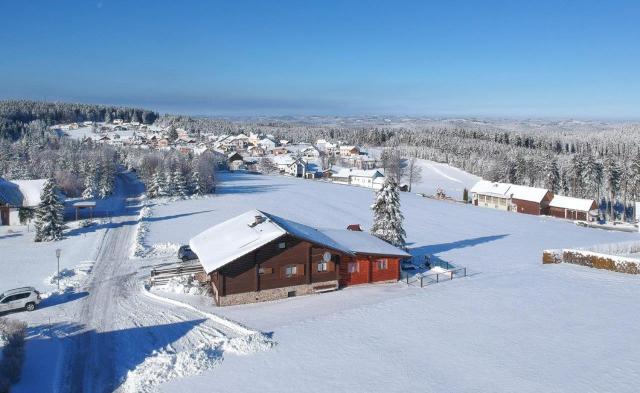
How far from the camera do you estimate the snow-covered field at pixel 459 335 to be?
15633 millimetres

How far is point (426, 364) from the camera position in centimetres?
1689

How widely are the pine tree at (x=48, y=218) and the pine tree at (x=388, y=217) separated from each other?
86.6ft

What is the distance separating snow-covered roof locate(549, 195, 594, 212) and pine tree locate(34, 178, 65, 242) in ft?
212

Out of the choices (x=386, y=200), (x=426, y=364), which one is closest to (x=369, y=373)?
(x=426, y=364)

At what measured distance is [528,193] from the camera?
242 ft

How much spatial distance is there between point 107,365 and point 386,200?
22.6 m

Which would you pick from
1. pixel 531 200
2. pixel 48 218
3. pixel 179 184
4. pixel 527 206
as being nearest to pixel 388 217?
pixel 48 218

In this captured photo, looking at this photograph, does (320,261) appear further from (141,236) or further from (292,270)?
(141,236)

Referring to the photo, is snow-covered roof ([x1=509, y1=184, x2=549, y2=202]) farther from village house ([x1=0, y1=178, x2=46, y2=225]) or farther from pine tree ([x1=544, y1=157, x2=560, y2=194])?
village house ([x1=0, y1=178, x2=46, y2=225])

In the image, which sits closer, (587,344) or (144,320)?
(587,344)

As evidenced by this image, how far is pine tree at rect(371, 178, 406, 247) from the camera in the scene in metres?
34.7

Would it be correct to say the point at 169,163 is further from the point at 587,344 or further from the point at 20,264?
the point at 587,344

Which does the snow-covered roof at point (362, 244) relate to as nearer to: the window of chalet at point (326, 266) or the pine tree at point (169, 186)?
the window of chalet at point (326, 266)

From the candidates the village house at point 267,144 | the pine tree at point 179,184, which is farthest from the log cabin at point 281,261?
the village house at point 267,144
